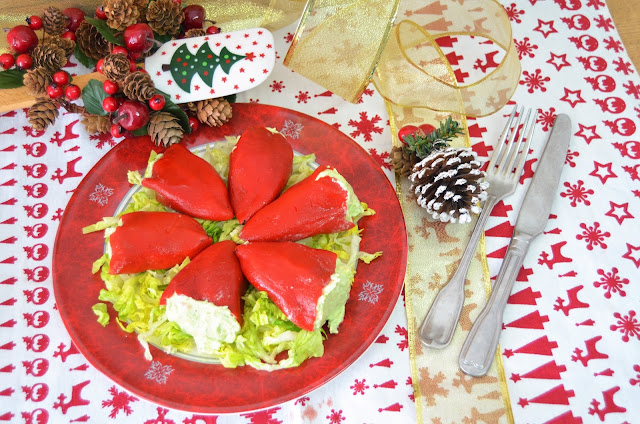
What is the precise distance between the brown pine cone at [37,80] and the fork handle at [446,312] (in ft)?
3.00

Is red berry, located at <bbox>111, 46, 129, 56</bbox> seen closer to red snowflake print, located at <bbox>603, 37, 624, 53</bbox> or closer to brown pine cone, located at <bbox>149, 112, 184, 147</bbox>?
brown pine cone, located at <bbox>149, 112, 184, 147</bbox>

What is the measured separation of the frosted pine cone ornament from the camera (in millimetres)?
1024

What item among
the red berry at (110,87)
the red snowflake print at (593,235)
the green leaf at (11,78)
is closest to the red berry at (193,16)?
the red berry at (110,87)

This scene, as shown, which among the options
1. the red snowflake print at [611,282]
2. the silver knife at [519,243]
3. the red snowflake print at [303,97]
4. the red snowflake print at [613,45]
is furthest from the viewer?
the red snowflake print at [613,45]

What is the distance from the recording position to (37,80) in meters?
1.09

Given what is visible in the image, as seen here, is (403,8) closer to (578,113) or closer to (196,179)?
(578,113)

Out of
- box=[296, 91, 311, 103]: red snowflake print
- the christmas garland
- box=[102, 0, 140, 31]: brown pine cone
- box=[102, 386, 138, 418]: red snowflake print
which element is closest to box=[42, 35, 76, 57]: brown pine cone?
the christmas garland

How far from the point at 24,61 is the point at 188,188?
0.47m

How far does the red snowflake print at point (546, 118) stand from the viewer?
4.14ft

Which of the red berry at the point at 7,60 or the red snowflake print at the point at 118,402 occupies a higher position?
the red berry at the point at 7,60

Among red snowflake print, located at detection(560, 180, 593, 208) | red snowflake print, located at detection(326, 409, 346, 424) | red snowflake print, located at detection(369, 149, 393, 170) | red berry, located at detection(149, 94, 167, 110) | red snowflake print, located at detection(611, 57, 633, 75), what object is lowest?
red snowflake print, located at detection(326, 409, 346, 424)

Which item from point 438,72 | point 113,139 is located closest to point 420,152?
point 438,72

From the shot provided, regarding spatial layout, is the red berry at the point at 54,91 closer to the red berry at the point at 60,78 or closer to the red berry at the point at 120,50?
the red berry at the point at 60,78

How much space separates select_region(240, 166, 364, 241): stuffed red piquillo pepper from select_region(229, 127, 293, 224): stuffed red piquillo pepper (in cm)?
3
